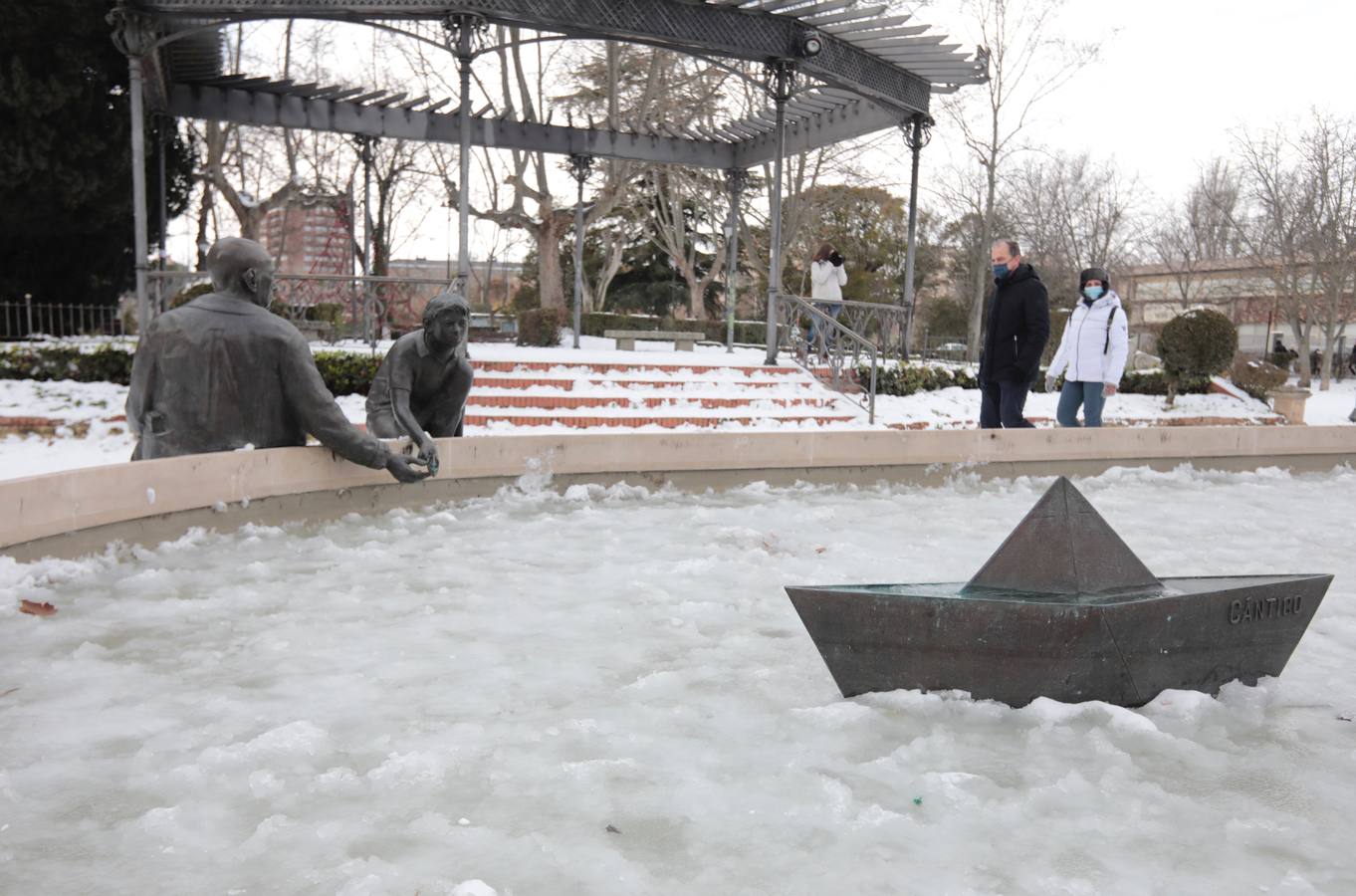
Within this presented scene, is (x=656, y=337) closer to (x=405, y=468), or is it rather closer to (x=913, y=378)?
(x=913, y=378)

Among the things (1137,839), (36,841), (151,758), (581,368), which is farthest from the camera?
(581,368)

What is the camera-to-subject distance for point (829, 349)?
13.3m

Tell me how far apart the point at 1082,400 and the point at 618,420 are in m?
4.68

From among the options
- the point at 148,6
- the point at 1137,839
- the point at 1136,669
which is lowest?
the point at 1137,839

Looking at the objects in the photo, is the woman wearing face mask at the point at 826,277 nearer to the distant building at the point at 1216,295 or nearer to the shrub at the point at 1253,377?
the shrub at the point at 1253,377

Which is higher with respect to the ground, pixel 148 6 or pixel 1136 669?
pixel 148 6

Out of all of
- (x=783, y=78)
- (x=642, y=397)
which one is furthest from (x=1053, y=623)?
Answer: (x=783, y=78)

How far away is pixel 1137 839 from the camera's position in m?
2.10

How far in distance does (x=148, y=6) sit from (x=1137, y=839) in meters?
12.1

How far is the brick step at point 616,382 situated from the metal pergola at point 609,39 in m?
0.93

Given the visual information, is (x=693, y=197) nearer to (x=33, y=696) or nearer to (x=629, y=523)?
(x=629, y=523)

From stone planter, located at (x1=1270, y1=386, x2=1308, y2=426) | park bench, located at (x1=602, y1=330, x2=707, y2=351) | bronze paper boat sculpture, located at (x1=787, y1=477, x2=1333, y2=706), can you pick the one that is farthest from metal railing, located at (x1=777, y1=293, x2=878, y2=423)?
bronze paper boat sculpture, located at (x1=787, y1=477, x2=1333, y2=706)

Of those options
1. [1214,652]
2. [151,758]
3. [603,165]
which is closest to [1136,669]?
[1214,652]

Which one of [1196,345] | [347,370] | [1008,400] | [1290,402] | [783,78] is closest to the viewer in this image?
[1008,400]
